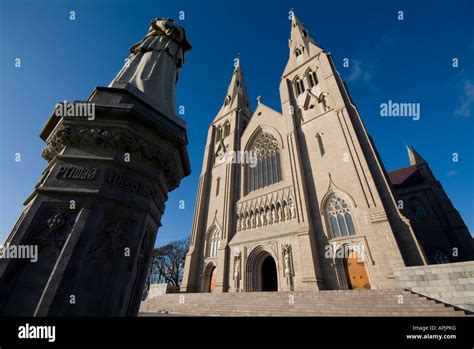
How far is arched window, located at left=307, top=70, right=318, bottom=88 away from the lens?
2238 cm

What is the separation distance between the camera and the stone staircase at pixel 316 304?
787 centimetres

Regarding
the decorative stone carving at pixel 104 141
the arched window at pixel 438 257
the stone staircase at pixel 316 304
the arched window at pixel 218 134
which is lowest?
the stone staircase at pixel 316 304

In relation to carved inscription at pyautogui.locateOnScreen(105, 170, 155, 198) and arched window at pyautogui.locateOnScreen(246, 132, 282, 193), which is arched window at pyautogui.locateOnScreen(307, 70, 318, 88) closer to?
arched window at pyautogui.locateOnScreen(246, 132, 282, 193)

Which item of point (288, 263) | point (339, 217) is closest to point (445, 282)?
point (339, 217)

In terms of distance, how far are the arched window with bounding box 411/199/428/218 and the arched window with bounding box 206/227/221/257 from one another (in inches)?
972

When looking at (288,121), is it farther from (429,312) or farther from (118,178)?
(118,178)

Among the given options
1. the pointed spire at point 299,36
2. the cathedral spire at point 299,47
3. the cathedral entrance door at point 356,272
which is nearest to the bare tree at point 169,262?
the cathedral entrance door at point 356,272

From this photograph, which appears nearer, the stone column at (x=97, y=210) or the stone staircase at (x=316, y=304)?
the stone column at (x=97, y=210)

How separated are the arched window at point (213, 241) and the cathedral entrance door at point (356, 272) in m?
11.3

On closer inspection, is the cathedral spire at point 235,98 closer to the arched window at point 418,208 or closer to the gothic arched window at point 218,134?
the gothic arched window at point 218,134

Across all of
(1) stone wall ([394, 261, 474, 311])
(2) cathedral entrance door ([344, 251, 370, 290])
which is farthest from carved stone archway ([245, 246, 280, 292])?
(1) stone wall ([394, 261, 474, 311])

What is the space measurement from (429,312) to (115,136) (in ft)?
37.8

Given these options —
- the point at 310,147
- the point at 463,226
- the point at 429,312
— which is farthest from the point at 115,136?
the point at 463,226

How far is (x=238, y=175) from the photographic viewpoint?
23938mm
